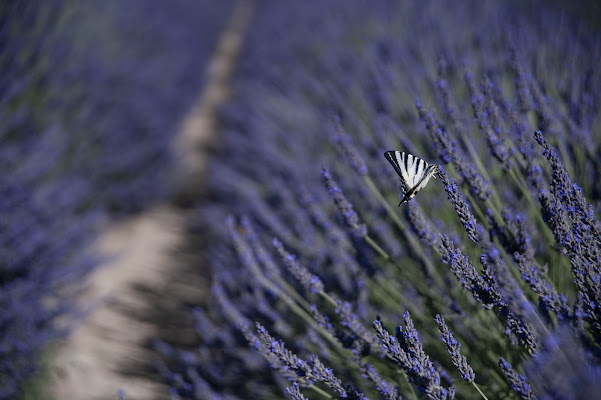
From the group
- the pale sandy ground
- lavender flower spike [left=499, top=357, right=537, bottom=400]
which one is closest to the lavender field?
lavender flower spike [left=499, top=357, right=537, bottom=400]

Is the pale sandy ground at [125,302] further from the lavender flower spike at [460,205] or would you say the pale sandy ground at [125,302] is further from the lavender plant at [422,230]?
the lavender flower spike at [460,205]

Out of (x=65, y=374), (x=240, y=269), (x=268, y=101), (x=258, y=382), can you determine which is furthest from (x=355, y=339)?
(x=268, y=101)

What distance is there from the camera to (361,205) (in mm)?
1731

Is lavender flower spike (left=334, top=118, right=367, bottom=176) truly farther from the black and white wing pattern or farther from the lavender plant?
the black and white wing pattern

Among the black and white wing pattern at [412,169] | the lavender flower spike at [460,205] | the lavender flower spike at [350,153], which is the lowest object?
the lavender flower spike at [460,205]

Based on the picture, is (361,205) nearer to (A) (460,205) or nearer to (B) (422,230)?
(B) (422,230)

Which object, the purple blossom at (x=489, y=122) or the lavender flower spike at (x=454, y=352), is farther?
the purple blossom at (x=489, y=122)

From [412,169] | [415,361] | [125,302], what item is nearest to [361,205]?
[412,169]

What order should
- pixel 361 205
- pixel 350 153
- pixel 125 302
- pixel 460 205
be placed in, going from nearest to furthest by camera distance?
1. pixel 460 205
2. pixel 350 153
3. pixel 361 205
4. pixel 125 302

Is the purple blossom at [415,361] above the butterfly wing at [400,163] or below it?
below

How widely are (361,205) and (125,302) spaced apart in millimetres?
1711

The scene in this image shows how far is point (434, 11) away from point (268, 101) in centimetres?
130

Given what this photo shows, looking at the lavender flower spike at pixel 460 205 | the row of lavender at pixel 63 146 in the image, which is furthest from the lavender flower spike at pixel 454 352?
the row of lavender at pixel 63 146

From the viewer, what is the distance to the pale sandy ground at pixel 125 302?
2080 mm
